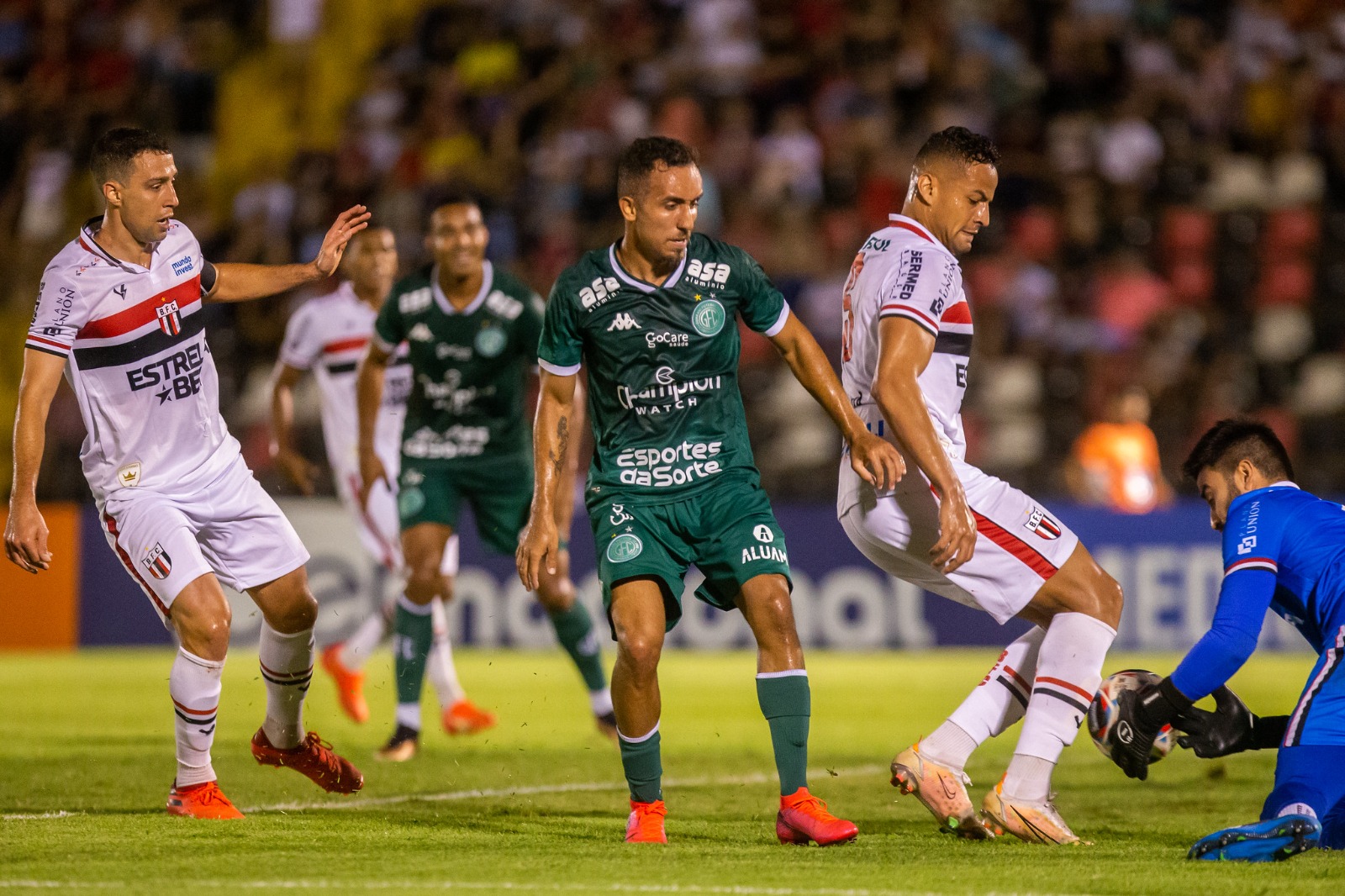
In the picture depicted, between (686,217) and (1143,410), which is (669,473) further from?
(1143,410)

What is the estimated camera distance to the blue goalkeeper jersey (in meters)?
5.75

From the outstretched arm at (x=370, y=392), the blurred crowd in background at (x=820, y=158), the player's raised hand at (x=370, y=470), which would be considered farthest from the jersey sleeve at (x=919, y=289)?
the blurred crowd in background at (x=820, y=158)

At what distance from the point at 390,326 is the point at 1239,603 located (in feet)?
16.4

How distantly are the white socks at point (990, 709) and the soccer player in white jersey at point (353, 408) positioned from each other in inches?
173

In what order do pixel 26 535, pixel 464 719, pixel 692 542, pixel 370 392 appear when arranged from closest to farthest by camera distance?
pixel 26 535 < pixel 692 542 < pixel 370 392 < pixel 464 719

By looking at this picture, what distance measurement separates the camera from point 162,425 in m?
6.79

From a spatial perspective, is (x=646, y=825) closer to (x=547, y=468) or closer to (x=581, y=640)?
(x=547, y=468)

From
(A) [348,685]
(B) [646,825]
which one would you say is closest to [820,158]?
(A) [348,685]

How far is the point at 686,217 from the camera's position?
628 cm

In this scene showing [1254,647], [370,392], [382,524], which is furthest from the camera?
[382,524]

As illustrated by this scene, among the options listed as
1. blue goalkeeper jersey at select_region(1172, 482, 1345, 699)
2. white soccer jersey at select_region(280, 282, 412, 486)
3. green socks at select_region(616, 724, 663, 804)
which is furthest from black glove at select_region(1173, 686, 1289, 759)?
white soccer jersey at select_region(280, 282, 412, 486)

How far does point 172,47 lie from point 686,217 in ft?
53.1

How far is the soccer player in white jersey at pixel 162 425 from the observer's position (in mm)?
6559

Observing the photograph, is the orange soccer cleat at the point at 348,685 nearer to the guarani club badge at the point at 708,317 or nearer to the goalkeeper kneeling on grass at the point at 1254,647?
the guarani club badge at the point at 708,317
